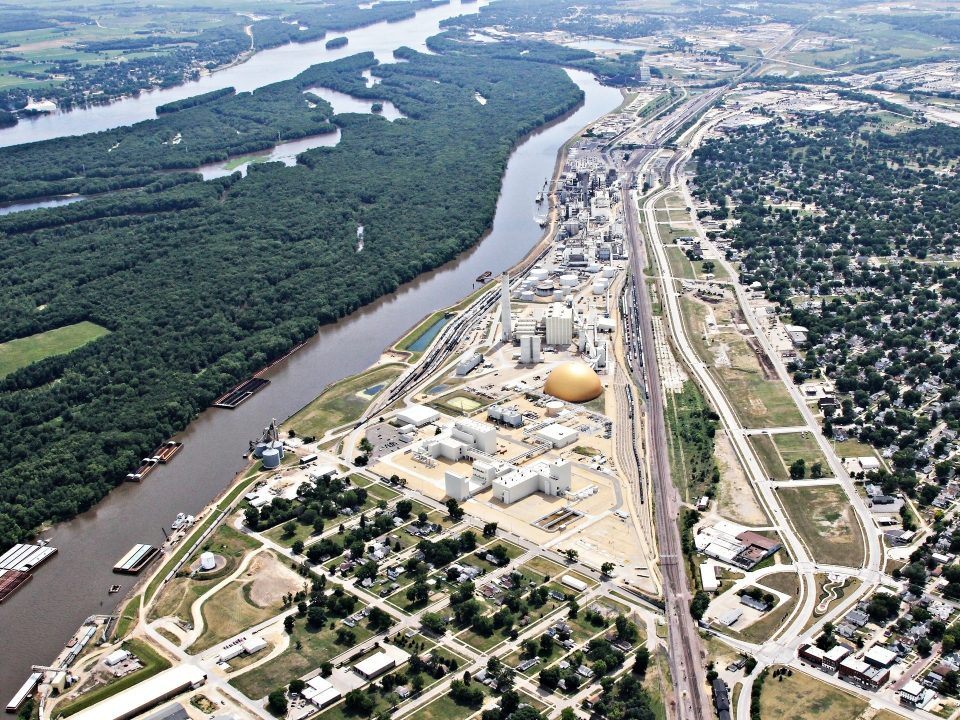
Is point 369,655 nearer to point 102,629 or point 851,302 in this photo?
point 102,629

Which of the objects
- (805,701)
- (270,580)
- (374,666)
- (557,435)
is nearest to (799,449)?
(557,435)

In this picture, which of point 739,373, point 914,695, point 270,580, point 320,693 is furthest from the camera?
point 739,373

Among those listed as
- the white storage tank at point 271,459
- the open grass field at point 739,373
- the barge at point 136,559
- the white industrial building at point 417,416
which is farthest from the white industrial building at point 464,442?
the barge at point 136,559

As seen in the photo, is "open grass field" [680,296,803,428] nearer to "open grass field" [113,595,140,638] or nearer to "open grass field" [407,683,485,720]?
"open grass field" [407,683,485,720]

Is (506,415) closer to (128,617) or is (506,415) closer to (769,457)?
(769,457)

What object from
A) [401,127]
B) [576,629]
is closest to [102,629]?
[576,629]

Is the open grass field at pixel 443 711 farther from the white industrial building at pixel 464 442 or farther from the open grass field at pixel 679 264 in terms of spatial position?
the open grass field at pixel 679 264
